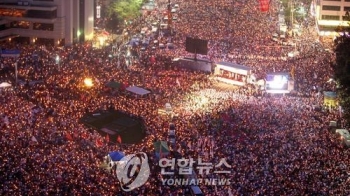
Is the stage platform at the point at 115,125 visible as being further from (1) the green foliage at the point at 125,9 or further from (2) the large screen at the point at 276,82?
(1) the green foliage at the point at 125,9

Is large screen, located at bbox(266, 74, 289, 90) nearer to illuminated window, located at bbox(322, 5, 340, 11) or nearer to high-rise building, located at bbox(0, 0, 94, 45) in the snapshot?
high-rise building, located at bbox(0, 0, 94, 45)

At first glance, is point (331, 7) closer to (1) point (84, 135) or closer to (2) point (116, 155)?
(1) point (84, 135)

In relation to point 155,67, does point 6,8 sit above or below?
above

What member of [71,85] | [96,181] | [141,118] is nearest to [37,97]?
[71,85]

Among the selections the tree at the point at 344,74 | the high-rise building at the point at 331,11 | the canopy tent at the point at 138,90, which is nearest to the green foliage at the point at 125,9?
the high-rise building at the point at 331,11

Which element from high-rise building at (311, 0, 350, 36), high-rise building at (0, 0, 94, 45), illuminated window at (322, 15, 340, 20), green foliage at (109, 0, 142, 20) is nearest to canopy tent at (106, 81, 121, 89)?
high-rise building at (0, 0, 94, 45)

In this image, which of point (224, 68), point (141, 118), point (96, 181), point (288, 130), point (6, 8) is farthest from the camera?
point (6, 8)

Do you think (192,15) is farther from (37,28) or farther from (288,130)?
(288,130)
